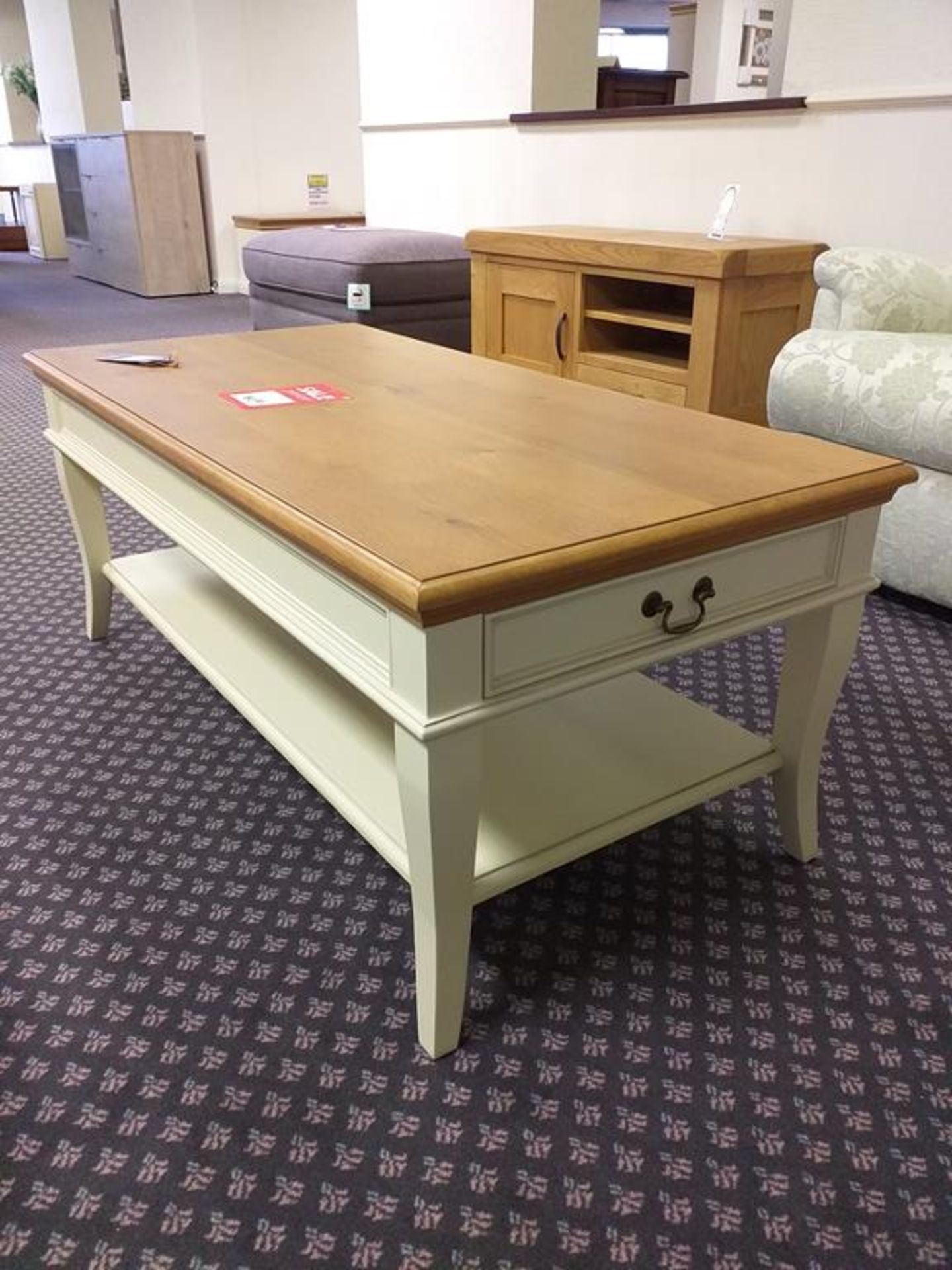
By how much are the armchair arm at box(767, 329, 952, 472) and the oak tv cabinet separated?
1.35 ft

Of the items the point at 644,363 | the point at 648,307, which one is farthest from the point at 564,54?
the point at 644,363

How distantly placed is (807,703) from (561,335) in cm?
188

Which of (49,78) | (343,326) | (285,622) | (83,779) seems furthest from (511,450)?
(49,78)

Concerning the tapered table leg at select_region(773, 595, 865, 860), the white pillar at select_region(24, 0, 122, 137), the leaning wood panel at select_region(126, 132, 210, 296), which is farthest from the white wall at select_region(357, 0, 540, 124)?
the white pillar at select_region(24, 0, 122, 137)

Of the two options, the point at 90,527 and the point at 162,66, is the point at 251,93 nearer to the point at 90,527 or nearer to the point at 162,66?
the point at 162,66

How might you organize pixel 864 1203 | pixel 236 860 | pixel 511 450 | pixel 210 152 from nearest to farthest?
pixel 864 1203 → pixel 511 450 → pixel 236 860 → pixel 210 152

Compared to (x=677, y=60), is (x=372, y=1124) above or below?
below

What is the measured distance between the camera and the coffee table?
0.83 meters

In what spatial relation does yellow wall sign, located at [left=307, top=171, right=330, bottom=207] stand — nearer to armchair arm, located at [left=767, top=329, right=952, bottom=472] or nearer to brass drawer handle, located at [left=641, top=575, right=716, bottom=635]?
armchair arm, located at [left=767, top=329, right=952, bottom=472]

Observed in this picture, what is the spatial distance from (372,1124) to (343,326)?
1461 mm

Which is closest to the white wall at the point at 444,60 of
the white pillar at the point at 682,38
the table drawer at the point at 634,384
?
the table drawer at the point at 634,384

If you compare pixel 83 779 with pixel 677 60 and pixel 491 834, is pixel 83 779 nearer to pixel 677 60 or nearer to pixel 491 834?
pixel 491 834

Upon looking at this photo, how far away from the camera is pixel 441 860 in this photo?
88cm

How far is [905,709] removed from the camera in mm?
1598
